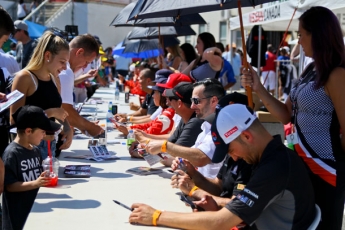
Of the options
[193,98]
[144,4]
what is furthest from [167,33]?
[193,98]

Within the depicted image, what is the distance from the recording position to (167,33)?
9586 millimetres

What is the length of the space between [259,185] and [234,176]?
1.96 ft

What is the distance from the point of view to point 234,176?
112 inches

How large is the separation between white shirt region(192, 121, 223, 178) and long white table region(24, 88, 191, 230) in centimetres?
27

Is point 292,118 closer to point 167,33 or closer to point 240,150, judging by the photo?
point 240,150

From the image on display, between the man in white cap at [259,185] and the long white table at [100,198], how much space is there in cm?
46

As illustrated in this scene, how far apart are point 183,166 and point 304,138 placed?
27.0 inches

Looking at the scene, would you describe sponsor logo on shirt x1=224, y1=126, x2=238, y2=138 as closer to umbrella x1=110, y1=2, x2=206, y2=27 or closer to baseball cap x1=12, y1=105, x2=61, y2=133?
→ baseball cap x1=12, y1=105, x2=61, y2=133

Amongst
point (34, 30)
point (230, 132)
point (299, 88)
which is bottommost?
point (230, 132)

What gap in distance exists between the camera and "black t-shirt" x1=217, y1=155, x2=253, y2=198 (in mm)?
2703

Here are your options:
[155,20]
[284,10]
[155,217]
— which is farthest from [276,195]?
[284,10]

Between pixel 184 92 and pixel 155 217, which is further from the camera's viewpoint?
pixel 184 92

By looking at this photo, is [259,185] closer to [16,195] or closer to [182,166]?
[182,166]

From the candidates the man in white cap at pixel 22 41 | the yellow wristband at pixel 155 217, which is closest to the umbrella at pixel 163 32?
the man in white cap at pixel 22 41
